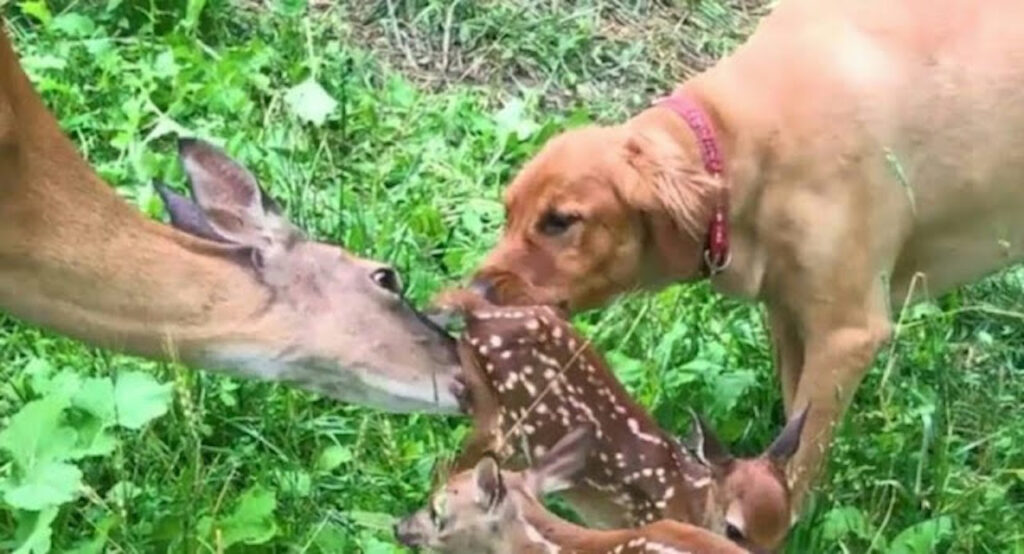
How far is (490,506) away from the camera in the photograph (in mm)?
3910

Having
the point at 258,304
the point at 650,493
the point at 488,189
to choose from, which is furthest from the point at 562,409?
the point at 488,189

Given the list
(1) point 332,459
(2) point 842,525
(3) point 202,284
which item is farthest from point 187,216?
(2) point 842,525

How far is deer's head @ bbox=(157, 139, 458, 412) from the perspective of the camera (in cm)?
431

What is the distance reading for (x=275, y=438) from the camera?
15.8ft

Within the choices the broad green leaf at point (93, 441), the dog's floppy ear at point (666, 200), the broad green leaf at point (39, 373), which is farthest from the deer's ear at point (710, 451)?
the broad green leaf at point (39, 373)

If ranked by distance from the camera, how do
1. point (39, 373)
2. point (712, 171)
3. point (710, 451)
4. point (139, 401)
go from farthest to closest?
point (39, 373) < point (712, 171) < point (139, 401) < point (710, 451)

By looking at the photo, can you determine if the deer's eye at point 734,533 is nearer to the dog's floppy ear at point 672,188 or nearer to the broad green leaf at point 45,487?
the dog's floppy ear at point 672,188

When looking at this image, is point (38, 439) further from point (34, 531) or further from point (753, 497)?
point (753, 497)

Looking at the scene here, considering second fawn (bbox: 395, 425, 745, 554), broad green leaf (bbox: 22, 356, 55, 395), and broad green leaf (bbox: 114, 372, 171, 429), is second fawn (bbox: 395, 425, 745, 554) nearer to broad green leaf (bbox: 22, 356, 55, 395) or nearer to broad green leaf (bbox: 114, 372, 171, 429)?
broad green leaf (bbox: 114, 372, 171, 429)

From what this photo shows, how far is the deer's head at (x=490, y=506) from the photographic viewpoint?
391 centimetres

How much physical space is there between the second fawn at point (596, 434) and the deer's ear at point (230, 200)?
1.31ft

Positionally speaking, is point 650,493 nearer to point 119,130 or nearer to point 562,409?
point 562,409

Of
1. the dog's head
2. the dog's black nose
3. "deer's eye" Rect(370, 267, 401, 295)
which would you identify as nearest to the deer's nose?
the dog's head

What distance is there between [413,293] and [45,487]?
140 centimetres
